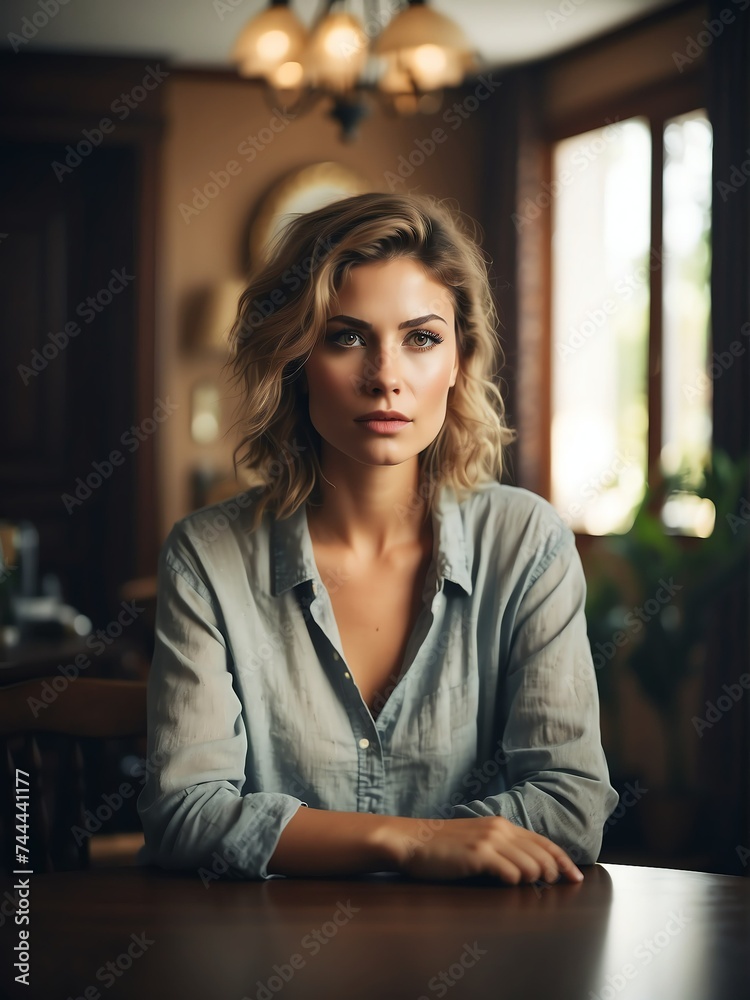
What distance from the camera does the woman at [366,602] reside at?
4.12ft

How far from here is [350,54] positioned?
8.95 feet

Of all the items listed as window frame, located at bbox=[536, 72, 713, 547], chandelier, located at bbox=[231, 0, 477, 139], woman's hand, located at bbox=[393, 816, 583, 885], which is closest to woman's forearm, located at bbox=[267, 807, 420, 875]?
woman's hand, located at bbox=[393, 816, 583, 885]

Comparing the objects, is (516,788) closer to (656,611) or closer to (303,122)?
(656,611)

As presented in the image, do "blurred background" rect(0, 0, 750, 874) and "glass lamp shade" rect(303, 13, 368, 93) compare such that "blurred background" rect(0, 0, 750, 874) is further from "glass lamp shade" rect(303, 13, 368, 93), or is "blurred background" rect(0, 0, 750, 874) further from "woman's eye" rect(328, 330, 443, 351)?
"woman's eye" rect(328, 330, 443, 351)

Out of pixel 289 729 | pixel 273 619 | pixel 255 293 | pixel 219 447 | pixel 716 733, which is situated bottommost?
pixel 716 733

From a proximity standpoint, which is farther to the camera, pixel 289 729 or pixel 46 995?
pixel 289 729

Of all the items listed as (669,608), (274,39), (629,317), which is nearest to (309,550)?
(274,39)

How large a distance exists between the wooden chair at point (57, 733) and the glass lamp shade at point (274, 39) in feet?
6.33

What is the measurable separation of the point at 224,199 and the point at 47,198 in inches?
33.8

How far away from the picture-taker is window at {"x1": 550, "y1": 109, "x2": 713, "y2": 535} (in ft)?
13.6

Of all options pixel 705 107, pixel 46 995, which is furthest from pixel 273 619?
pixel 705 107

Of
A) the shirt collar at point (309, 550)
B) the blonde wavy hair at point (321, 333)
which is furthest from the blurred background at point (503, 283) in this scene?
the shirt collar at point (309, 550)

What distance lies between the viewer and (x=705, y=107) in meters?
3.80

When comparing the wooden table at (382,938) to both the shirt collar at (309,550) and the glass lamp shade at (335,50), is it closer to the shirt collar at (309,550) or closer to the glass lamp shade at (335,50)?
the shirt collar at (309,550)
